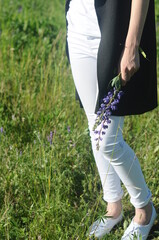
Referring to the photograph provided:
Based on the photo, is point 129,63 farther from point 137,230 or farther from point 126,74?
point 137,230

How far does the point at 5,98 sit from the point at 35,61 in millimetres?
556

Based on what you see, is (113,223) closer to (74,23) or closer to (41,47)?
(74,23)

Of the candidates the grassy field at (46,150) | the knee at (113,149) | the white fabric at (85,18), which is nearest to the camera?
the white fabric at (85,18)

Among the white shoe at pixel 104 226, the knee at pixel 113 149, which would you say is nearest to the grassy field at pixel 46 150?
the white shoe at pixel 104 226

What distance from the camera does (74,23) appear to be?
2.11m

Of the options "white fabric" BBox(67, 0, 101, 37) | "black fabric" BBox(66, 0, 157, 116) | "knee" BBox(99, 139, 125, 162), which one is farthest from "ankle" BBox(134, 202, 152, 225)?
"white fabric" BBox(67, 0, 101, 37)

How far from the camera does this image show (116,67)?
202cm

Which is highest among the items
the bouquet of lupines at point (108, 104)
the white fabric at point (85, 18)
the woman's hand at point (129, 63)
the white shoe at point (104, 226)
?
the white fabric at point (85, 18)

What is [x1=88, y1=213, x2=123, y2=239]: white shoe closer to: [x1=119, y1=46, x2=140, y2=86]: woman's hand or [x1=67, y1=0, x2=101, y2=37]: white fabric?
[x1=119, y1=46, x2=140, y2=86]: woman's hand

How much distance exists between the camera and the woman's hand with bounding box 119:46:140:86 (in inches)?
75.3

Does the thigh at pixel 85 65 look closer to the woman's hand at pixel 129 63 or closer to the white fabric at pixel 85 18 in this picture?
the white fabric at pixel 85 18

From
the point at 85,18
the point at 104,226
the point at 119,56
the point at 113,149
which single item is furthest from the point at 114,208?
the point at 85,18

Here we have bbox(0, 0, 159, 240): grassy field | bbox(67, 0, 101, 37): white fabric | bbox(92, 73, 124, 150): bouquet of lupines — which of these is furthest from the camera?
bbox(0, 0, 159, 240): grassy field

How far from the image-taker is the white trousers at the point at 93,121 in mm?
2105
